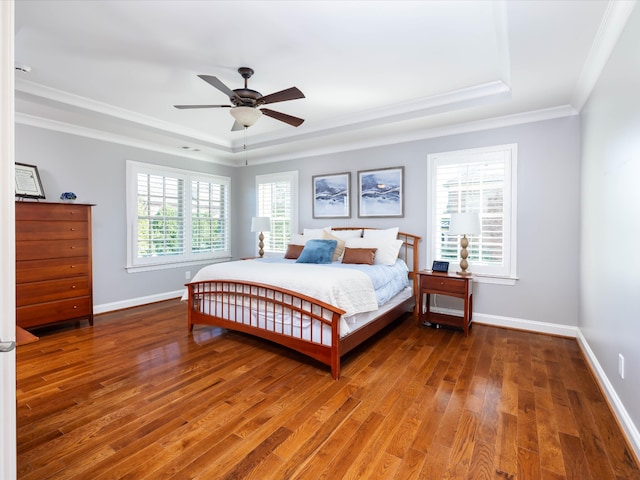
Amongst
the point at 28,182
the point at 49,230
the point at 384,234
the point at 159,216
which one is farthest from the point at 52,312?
the point at 384,234

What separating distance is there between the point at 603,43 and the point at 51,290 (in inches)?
226

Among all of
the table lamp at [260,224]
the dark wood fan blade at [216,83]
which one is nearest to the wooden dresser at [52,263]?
the table lamp at [260,224]

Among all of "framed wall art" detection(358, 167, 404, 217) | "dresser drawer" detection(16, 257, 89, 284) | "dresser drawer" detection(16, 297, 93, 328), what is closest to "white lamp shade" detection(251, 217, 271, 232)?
"framed wall art" detection(358, 167, 404, 217)

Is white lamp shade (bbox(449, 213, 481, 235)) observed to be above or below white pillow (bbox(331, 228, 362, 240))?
→ above

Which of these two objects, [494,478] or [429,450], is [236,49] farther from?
[494,478]

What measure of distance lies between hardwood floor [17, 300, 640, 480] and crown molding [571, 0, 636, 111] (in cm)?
251

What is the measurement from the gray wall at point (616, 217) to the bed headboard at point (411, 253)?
1.86 metres

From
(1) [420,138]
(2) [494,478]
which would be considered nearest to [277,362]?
(2) [494,478]

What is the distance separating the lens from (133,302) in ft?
16.4

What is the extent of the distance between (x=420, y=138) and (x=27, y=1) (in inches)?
162

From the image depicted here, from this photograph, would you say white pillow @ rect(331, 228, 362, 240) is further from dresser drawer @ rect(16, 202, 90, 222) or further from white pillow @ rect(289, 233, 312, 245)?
dresser drawer @ rect(16, 202, 90, 222)

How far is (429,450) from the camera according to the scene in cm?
182

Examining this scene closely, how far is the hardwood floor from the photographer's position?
171cm

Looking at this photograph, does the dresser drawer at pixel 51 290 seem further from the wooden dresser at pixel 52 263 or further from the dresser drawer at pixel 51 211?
the dresser drawer at pixel 51 211
